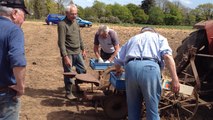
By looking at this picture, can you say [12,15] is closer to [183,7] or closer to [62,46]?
[62,46]

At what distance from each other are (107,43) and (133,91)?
304cm

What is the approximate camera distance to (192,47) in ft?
19.0

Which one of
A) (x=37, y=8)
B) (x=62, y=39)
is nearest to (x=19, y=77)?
(x=62, y=39)

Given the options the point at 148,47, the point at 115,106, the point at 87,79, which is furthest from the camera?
the point at 87,79

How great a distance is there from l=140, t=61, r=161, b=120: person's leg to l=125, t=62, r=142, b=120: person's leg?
111 millimetres

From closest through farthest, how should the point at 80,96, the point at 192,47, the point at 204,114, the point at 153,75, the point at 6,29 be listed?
the point at 6,29, the point at 153,75, the point at 192,47, the point at 204,114, the point at 80,96

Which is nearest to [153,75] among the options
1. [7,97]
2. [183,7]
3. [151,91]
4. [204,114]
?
[151,91]

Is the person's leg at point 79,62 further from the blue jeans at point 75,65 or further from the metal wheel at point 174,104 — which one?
the metal wheel at point 174,104

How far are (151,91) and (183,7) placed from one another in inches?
2988

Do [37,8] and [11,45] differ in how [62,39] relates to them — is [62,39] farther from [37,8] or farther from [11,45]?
[37,8]

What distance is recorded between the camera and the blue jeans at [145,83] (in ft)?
13.6

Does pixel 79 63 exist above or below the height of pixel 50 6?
above

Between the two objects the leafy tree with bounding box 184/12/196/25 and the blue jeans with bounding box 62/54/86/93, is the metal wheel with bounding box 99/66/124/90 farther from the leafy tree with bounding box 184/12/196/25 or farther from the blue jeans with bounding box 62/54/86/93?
the leafy tree with bounding box 184/12/196/25

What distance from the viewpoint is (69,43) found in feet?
22.5
